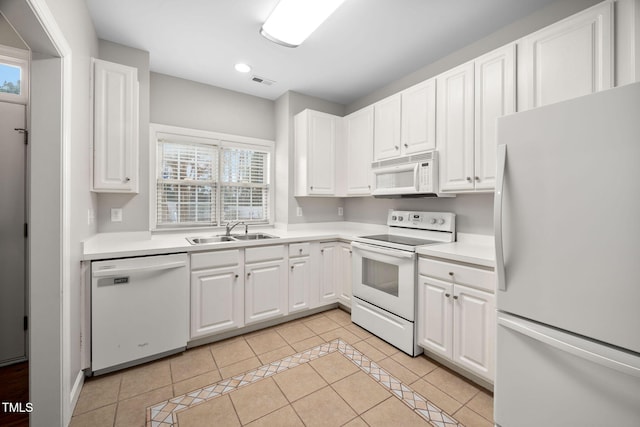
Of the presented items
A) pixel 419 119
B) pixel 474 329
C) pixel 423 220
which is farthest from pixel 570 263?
pixel 419 119

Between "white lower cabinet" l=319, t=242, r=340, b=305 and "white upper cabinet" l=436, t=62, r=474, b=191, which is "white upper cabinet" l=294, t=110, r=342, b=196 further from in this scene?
"white upper cabinet" l=436, t=62, r=474, b=191

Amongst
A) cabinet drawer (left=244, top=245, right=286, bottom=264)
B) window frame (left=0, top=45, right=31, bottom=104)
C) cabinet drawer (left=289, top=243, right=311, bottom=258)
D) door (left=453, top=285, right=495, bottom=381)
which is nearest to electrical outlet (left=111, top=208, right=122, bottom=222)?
window frame (left=0, top=45, right=31, bottom=104)

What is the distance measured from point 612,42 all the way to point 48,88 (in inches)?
120

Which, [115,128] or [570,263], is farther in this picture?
[115,128]

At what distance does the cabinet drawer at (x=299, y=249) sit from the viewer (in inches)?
111

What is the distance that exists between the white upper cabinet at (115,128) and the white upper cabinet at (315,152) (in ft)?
5.50

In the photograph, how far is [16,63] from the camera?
6.53 feet

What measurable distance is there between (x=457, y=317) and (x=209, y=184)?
113 inches

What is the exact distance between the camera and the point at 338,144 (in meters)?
3.42

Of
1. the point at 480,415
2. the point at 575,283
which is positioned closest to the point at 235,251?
the point at 480,415

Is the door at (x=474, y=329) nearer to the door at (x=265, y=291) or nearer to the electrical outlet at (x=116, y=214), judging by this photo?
the door at (x=265, y=291)

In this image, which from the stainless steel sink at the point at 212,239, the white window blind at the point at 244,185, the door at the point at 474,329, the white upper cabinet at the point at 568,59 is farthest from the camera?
the white window blind at the point at 244,185

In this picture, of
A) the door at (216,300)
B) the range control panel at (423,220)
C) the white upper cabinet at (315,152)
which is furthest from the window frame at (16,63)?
the range control panel at (423,220)

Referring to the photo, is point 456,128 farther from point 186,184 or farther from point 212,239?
point 186,184
